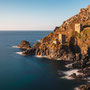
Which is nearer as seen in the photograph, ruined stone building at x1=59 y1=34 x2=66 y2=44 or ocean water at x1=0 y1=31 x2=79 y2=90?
ocean water at x1=0 y1=31 x2=79 y2=90

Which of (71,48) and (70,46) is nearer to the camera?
(71,48)

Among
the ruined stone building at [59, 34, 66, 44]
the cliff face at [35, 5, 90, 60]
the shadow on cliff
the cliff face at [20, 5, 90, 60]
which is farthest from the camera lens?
the ruined stone building at [59, 34, 66, 44]

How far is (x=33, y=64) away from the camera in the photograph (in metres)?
112

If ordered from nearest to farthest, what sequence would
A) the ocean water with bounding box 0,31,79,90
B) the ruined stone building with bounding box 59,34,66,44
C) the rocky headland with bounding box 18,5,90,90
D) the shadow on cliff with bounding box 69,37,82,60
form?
the ocean water with bounding box 0,31,79,90
the rocky headland with bounding box 18,5,90,90
the shadow on cliff with bounding box 69,37,82,60
the ruined stone building with bounding box 59,34,66,44

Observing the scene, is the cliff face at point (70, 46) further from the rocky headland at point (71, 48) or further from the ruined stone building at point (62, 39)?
the ruined stone building at point (62, 39)

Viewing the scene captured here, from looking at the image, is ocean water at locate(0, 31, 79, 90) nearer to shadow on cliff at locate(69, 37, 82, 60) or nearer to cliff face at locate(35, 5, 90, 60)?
cliff face at locate(35, 5, 90, 60)

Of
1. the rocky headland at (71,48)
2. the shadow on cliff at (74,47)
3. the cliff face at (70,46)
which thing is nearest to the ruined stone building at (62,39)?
the rocky headland at (71,48)

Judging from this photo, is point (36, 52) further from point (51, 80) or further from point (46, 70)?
point (51, 80)

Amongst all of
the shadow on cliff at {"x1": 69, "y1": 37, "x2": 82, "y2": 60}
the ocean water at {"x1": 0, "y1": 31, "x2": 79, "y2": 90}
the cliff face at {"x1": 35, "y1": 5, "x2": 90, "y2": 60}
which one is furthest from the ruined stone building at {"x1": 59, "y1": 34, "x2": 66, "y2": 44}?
the ocean water at {"x1": 0, "y1": 31, "x2": 79, "y2": 90}

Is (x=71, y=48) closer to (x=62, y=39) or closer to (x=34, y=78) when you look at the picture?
(x=62, y=39)

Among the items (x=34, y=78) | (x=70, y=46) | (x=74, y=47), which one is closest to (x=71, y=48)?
(x=70, y=46)

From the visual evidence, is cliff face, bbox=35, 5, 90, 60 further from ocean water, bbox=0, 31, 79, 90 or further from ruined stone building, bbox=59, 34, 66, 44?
ocean water, bbox=0, 31, 79, 90

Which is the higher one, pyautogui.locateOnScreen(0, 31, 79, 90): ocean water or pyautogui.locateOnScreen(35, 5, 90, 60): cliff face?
pyautogui.locateOnScreen(35, 5, 90, 60): cliff face

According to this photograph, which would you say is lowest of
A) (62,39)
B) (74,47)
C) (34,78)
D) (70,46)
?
(34,78)
